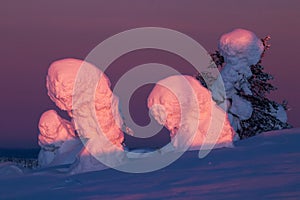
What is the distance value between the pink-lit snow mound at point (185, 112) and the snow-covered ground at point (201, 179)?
101cm

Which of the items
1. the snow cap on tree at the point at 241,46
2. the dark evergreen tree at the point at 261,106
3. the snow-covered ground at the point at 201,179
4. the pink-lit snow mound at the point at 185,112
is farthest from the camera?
the dark evergreen tree at the point at 261,106

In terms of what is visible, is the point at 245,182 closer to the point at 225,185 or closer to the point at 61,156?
the point at 225,185

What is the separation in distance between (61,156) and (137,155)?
10.0 ft

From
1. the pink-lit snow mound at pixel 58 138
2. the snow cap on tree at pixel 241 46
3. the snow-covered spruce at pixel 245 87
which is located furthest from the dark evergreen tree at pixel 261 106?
the pink-lit snow mound at pixel 58 138

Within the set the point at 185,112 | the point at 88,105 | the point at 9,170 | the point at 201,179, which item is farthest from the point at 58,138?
the point at 201,179

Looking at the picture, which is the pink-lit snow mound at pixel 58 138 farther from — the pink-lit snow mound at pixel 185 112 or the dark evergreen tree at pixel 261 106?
the dark evergreen tree at pixel 261 106

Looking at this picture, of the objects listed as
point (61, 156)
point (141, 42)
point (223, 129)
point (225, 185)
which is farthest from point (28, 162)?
point (225, 185)

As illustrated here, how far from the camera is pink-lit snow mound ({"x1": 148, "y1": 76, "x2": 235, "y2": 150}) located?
14.8 m

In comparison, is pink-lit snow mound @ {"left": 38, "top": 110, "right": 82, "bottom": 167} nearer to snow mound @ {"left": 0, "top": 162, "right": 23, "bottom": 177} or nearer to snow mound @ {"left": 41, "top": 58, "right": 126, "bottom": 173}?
snow mound @ {"left": 41, "top": 58, "right": 126, "bottom": 173}

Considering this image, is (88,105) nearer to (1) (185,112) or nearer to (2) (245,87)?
(1) (185,112)

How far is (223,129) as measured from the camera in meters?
15.5

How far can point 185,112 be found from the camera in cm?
1503

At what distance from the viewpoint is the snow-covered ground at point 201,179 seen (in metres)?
9.82

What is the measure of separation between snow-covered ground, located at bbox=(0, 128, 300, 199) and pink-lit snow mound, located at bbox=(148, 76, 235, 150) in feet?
3.32
